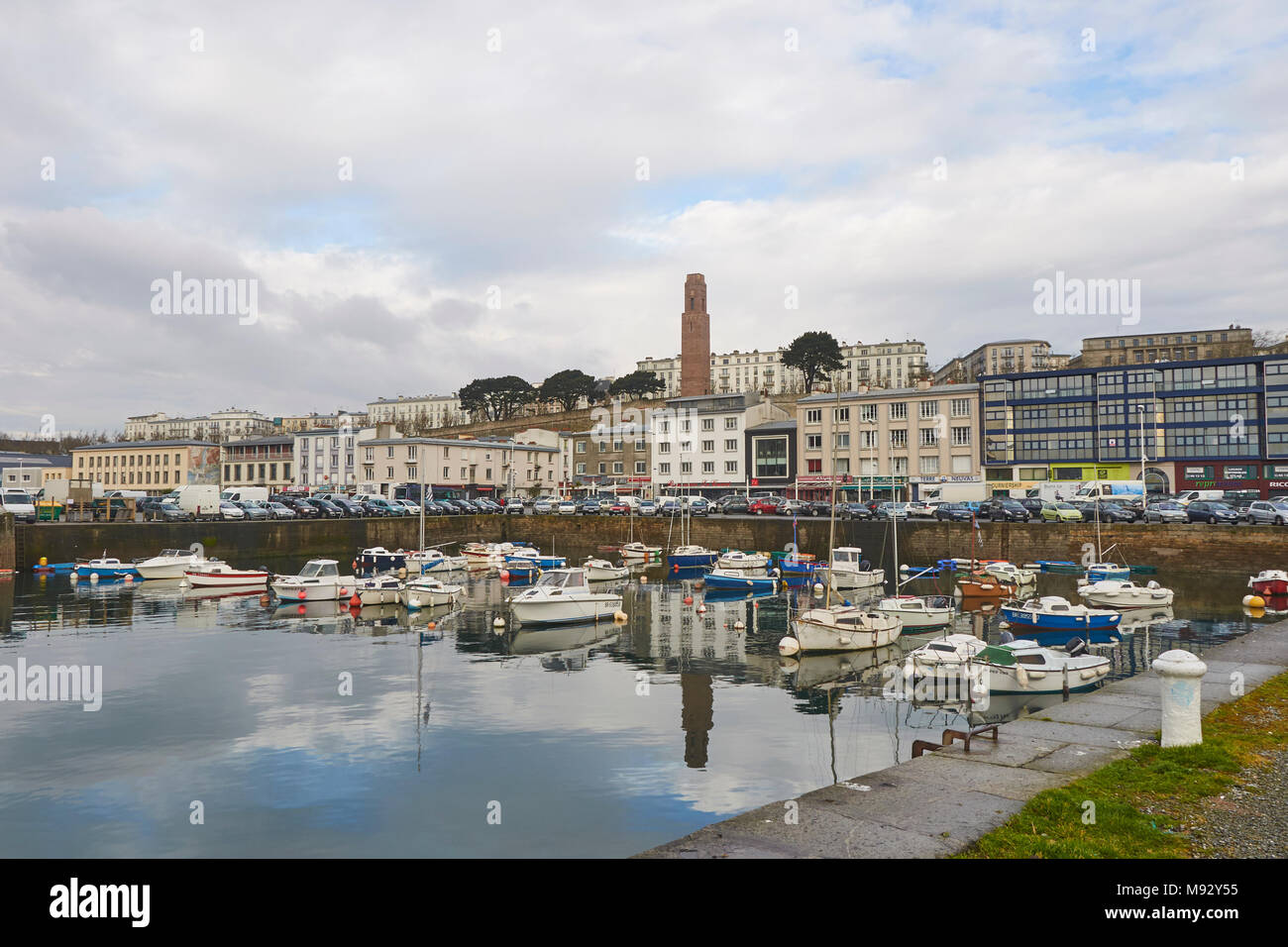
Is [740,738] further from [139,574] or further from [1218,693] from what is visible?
[139,574]

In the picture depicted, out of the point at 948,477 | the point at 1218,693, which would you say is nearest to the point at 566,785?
the point at 1218,693

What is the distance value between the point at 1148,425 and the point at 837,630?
2659 inches

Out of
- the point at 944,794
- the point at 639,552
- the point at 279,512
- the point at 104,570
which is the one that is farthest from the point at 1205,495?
the point at 104,570

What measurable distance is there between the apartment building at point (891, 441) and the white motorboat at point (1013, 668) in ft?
203

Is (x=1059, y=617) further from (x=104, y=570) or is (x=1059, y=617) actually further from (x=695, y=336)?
(x=695, y=336)

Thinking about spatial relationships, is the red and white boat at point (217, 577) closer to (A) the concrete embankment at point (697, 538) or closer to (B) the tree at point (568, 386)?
(A) the concrete embankment at point (697, 538)

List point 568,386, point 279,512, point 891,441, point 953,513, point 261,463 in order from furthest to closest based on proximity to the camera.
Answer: point 568,386 → point 261,463 → point 891,441 → point 279,512 → point 953,513

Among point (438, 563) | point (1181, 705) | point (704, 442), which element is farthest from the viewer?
point (704, 442)

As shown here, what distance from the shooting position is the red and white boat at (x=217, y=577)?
52.2 m

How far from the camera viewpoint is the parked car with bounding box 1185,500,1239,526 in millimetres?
58000

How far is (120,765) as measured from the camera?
19203mm

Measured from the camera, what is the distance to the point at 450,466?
354 ft

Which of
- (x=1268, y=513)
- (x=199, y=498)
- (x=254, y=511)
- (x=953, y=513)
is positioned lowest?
(x=953, y=513)

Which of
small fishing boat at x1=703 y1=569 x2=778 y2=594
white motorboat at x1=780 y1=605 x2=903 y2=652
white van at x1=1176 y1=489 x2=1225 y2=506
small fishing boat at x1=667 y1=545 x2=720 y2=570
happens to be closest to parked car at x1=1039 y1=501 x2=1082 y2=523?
white van at x1=1176 y1=489 x2=1225 y2=506
